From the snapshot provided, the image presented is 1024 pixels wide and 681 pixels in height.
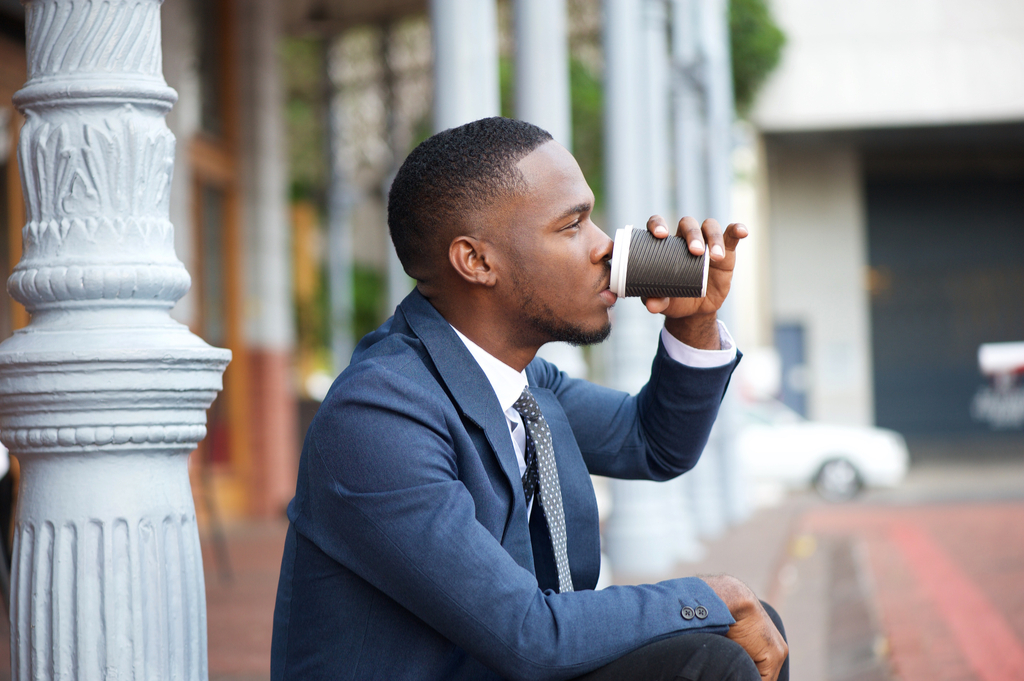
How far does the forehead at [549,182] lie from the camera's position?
1.98 m

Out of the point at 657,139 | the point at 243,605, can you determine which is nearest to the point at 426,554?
the point at 243,605

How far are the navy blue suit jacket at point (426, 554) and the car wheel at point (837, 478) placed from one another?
12.8 m

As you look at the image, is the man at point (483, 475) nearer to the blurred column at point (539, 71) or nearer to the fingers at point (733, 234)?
the fingers at point (733, 234)

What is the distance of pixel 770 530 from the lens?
955 centimetres

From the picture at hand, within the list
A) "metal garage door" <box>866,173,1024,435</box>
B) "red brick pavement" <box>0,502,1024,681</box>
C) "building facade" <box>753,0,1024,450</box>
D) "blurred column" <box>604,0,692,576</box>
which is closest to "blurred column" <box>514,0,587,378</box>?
"blurred column" <box>604,0,692,576</box>

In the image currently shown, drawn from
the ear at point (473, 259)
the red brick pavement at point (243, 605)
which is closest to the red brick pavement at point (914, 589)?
the red brick pavement at point (243, 605)

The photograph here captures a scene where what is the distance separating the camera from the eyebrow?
2002 millimetres

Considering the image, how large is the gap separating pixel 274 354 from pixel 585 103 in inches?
333

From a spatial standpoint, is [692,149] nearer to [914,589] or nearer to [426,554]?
[914,589]

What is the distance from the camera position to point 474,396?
1949mm

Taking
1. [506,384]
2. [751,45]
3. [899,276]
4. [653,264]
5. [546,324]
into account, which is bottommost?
[899,276]

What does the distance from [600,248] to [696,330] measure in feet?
1.17

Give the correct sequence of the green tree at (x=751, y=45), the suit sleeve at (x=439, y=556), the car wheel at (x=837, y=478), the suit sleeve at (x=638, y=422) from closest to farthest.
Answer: the suit sleeve at (x=439, y=556)
the suit sleeve at (x=638, y=422)
the car wheel at (x=837, y=478)
the green tree at (x=751, y=45)

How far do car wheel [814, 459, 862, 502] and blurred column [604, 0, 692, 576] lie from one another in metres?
7.76
